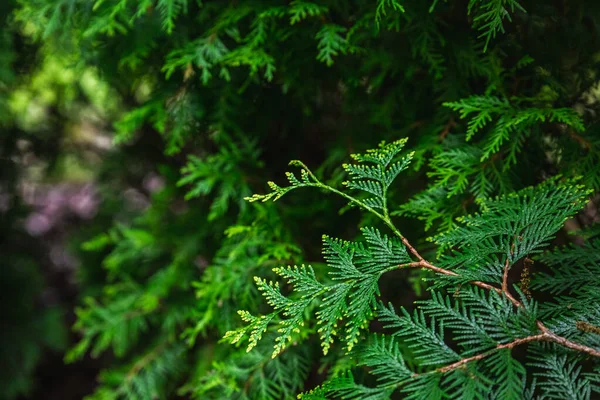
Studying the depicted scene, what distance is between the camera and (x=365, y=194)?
1530 mm

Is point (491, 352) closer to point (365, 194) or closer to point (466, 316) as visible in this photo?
point (466, 316)

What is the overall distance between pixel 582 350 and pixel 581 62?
0.80 meters

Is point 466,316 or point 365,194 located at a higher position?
point 365,194

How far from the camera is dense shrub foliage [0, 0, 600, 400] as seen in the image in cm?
104

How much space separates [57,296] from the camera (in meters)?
3.63

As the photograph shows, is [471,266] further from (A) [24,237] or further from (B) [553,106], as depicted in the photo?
(A) [24,237]

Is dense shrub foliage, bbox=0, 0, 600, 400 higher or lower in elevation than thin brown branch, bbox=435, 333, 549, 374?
higher

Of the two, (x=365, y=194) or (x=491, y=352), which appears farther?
(x=365, y=194)

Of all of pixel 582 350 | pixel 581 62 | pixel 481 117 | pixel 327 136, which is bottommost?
pixel 582 350

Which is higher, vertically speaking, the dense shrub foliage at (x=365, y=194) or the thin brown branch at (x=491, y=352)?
the dense shrub foliage at (x=365, y=194)

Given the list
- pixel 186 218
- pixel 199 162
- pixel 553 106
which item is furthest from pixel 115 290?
pixel 553 106

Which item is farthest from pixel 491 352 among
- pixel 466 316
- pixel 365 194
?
pixel 365 194

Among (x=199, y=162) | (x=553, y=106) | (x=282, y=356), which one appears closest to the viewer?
(x=553, y=106)

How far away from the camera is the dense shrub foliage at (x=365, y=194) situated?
1045 mm
